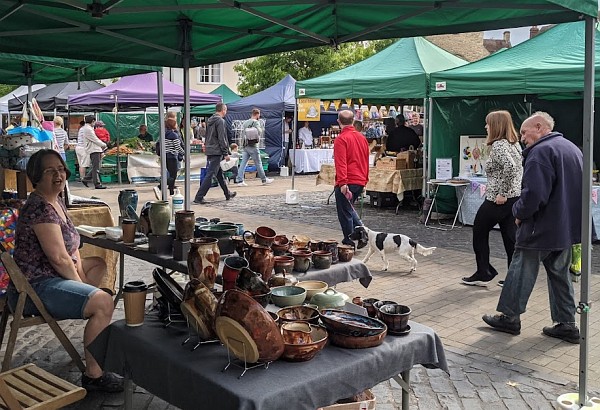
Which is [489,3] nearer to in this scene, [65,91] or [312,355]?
[312,355]

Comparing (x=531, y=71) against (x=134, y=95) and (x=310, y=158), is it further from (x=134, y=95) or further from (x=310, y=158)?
(x=310, y=158)

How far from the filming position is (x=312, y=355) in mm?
2484

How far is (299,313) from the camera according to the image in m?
2.90

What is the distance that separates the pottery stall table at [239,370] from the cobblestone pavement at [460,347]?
1.03 meters

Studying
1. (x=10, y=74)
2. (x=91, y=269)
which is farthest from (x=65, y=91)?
(x=91, y=269)

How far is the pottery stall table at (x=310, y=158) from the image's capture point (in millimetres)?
20219

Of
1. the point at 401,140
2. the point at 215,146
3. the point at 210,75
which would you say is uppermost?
the point at 210,75

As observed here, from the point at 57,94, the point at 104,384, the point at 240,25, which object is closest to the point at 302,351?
the point at 104,384

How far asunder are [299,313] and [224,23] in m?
3.16

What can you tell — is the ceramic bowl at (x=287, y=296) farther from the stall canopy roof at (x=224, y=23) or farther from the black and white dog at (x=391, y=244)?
the black and white dog at (x=391, y=244)

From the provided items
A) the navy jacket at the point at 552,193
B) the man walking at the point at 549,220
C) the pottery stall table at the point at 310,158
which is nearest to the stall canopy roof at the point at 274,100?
the pottery stall table at the point at 310,158

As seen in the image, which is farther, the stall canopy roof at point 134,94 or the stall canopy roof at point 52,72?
the stall canopy roof at point 134,94

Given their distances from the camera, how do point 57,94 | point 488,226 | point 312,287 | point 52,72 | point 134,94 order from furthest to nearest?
point 57,94 < point 134,94 < point 52,72 < point 488,226 < point 312,287

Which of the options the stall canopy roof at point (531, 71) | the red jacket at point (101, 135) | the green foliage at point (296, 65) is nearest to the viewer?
the stall canopy roof at point (531, 71)
